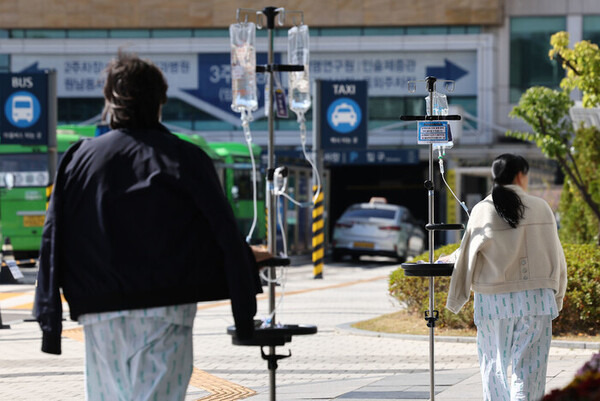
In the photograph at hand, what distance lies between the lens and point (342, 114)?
26.7 meters

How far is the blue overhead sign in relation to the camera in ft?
72.0

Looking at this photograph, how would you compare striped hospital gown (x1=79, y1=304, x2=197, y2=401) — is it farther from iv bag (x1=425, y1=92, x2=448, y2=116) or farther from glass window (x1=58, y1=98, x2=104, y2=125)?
glass window (x1=58, y1=98, x2=104, y2=125)

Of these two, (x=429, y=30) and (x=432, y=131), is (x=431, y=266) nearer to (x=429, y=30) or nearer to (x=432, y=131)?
(x=432, y=131)

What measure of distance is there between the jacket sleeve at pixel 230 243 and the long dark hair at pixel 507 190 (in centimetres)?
251

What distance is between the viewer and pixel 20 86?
22.0 metres

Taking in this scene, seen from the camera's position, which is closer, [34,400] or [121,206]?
[121,206]

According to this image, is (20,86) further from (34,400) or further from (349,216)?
(34,400)

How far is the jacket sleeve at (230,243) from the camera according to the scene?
13.3 ft

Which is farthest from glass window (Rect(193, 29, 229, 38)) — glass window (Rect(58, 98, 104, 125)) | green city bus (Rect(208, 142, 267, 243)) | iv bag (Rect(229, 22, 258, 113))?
iv bag (Rect(229, 22, 258, 113))

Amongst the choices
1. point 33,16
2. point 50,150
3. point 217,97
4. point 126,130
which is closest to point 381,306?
point 50,150

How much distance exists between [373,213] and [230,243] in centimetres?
2666

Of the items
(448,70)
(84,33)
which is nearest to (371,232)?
(448,70)

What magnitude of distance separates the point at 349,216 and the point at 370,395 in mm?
22455

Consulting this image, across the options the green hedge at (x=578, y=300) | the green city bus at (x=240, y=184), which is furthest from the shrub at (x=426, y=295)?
the green city bus at (x=240, y=184)
